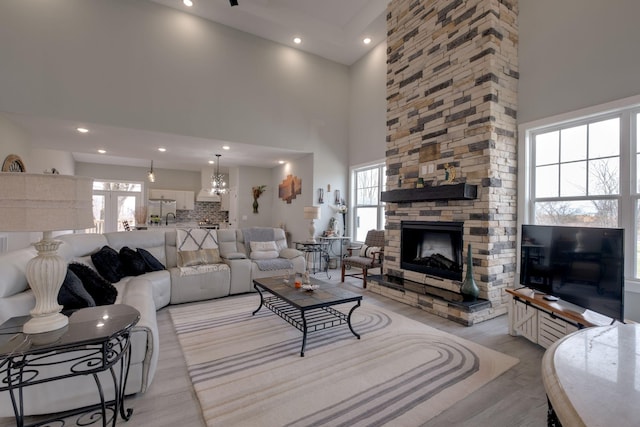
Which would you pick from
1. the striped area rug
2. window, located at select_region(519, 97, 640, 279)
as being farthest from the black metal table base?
window, located at select_region(519, 97, 640, 279)

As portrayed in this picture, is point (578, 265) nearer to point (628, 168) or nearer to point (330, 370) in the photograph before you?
point (628, 168)

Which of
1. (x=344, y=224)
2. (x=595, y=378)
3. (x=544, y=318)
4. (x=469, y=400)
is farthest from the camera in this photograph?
(x=344, y=224)

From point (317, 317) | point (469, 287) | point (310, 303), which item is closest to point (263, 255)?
point (317, 317)

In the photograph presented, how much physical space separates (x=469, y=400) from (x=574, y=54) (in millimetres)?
3825

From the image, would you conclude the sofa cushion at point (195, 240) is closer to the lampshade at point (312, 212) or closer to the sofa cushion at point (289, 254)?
the sofa cushion at point (289, 254)

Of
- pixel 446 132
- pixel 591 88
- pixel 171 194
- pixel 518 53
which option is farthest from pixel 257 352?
pixel 171 194

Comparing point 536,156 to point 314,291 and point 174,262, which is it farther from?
point 174,262

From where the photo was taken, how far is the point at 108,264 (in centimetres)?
347

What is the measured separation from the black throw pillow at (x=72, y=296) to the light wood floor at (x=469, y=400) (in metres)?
0.70

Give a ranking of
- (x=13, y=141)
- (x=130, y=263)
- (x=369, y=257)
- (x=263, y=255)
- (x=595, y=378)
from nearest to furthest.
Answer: (x=595, y=378) → (x=130, y=263) → (x=13, y=141) → (x=263, y=255) → (x=369, y=257)

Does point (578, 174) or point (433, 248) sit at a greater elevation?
point (578, 174)

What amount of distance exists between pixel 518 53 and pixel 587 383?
448cm

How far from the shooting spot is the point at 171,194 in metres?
9.38

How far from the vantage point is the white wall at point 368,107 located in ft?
20.0
